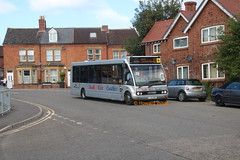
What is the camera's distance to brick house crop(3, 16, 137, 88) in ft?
165

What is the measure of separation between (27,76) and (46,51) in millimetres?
4763

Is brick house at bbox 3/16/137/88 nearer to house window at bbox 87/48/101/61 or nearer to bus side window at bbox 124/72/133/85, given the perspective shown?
house window at bbox 87/48/101/61

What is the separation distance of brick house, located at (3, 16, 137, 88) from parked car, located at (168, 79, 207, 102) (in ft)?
98.4

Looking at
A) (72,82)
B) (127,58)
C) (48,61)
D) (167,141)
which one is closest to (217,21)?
(127,58)

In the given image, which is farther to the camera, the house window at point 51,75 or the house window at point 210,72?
the house window at point 51,75

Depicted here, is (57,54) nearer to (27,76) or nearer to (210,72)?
(27,76)

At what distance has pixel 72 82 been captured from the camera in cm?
2561

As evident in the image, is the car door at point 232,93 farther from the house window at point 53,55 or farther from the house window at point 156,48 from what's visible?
the house window at point 53,55

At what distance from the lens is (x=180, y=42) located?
30547 mm

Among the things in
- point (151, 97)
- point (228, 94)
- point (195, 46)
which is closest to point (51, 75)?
point (195, 46)

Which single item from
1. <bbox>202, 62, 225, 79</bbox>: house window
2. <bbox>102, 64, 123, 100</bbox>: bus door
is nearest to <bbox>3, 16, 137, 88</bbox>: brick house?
<bbox>202, 62, 225, 79</bbox>: house window

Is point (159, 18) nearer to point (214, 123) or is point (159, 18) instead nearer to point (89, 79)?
point (89, 79)

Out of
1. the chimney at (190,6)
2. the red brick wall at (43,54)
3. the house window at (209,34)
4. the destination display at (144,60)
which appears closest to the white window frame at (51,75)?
the red brick wall at (43,54)

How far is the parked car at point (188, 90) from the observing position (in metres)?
21.1
